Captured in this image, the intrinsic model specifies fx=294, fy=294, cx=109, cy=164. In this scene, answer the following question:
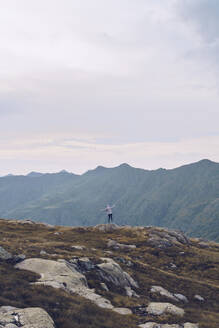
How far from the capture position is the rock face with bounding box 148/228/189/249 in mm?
68250

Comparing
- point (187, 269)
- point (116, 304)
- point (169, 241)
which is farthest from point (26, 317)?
point (169, 241)

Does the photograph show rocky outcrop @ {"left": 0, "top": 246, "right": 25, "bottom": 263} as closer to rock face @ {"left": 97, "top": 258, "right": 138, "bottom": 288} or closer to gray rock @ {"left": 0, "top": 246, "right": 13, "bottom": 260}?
gray rock @ {"left": 0, "top": 246, "right": 13, "bottom": 260}

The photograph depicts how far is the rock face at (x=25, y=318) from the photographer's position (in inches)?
754

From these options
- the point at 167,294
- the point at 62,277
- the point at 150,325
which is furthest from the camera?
the point at 167,294

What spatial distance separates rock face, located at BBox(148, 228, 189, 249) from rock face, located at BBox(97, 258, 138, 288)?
31667 millimetres

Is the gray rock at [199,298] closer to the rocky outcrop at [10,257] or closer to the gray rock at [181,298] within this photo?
the gray rock at [181,298]

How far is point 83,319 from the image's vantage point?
74.4 feet

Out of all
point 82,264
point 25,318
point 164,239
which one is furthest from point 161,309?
point 164,239

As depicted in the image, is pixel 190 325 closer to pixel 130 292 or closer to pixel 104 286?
pixel 130 292

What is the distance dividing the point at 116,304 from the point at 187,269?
31.3m

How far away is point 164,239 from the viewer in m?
71.9

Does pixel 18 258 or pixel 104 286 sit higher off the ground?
pixel 18 258

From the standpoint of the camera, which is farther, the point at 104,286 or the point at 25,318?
the point at 104,286

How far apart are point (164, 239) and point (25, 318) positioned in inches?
2201
